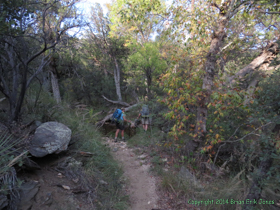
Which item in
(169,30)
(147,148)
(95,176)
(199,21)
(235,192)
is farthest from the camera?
(147,148)

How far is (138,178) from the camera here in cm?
553

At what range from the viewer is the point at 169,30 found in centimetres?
563

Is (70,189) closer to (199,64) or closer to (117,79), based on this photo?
(199,64)

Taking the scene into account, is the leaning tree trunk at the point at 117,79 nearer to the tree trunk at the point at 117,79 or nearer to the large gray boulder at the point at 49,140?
the tree trunk at the point at 117,79

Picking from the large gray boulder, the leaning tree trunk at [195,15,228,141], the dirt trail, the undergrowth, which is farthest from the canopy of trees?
the undergrowth

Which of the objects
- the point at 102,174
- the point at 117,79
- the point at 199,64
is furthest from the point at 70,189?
the point at 117,79

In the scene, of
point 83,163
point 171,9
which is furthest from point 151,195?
point 171,9

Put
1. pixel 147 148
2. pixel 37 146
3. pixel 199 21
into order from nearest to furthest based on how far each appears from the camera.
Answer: pixel 37 146
pixel 199 21
pixel 147 148

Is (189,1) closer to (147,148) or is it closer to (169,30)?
(169,30)

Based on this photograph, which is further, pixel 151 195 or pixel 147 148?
pixel 147 148

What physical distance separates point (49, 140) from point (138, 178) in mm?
2816

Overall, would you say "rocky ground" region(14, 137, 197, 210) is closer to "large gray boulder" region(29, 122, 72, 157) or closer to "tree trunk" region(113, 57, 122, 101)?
"large gray boulder" region(29, 122, 72, 157)

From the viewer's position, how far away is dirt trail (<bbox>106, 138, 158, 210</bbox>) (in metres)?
4.53

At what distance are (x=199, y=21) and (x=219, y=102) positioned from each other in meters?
2.36
